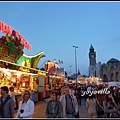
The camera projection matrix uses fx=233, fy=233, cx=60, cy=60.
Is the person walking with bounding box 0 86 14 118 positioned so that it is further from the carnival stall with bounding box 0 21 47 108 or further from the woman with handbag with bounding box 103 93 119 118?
the carnival stall with bounding box 0 21 47 108

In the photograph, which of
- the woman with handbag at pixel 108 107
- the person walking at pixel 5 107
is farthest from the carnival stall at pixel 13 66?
the person walking at pixel 5 107

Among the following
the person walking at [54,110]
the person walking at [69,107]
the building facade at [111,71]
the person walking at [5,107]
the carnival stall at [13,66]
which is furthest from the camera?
the building facade at [111,71]

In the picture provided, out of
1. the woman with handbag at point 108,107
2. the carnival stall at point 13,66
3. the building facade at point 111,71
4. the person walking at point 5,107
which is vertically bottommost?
the woman with handbag at point 108,107

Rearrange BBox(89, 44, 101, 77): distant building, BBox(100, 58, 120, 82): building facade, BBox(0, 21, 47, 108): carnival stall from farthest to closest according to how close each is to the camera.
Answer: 1. BBox(89, 44, 101, 77): distant building
2. BBox(100, 58, 120, 82): building facade
3. BBox(0, 21, 47, 108): carnival stall

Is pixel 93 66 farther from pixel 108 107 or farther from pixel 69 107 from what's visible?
pixel 69 107

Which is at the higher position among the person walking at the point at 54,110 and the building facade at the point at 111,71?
the building facade at the point at 111,71

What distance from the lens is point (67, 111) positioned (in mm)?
5957

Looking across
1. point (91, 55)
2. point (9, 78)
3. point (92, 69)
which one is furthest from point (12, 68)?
point (91, 55)

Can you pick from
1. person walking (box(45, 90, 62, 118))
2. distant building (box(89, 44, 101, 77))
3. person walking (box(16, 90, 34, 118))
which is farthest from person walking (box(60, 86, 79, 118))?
distant building (box(89, 44, 101, 77))

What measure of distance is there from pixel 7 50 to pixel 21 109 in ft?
35.5

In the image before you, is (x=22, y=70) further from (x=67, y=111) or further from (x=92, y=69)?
(x=92, y=69)

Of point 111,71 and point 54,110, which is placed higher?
point 111,71

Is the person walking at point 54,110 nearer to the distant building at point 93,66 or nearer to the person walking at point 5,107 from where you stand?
the person walking at point 5,107

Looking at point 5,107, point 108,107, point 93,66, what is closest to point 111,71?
point 93,66
